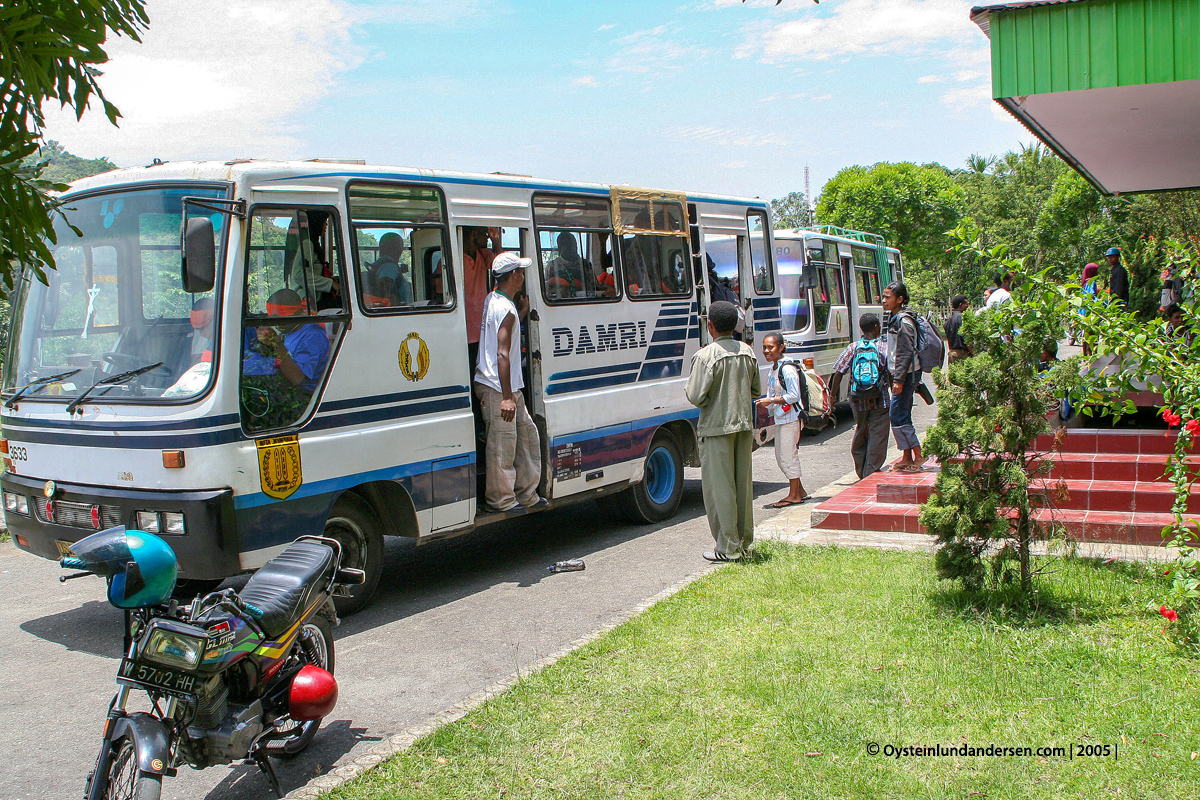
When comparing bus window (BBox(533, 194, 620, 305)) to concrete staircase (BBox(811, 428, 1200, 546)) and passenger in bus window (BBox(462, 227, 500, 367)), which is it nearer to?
passenger in bus window (BBox(462, 227, 500, 367))

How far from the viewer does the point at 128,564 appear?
3.50 m

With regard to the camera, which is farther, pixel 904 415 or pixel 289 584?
pixel 904 415

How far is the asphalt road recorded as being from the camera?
4.43m

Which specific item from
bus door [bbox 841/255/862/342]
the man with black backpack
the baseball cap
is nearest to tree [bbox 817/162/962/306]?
bus door [bbox 841/255/862/342]

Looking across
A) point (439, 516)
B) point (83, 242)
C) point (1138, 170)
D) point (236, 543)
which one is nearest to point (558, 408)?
point (439, 516)

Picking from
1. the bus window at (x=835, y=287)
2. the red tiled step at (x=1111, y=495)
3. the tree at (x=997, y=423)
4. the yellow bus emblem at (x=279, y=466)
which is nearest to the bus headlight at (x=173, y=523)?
the yellow bus emblem at (x=279, y=466)

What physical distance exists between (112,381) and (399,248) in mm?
2125

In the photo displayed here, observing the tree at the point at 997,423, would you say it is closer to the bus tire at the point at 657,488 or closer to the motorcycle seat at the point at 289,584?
the motorcycle seat at the point at 289,584

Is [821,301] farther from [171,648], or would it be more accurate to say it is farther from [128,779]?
[128,779]

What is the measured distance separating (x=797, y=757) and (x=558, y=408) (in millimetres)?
4584

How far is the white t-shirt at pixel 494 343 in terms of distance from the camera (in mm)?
7344

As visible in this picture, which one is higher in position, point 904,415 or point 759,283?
point 759,283

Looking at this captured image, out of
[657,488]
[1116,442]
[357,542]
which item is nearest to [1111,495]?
[1116,442]

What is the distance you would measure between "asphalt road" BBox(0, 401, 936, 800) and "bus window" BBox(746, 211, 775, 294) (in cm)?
289
